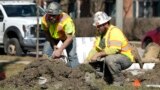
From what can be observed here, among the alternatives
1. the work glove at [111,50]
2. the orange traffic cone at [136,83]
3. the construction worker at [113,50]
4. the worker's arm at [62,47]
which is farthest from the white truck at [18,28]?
the work glove at [111,50]

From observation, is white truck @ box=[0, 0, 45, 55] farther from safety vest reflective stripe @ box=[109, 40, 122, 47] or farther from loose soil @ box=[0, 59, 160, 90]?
loose soil @ box=[0, 59, 160, 90]

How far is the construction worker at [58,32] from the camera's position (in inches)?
438

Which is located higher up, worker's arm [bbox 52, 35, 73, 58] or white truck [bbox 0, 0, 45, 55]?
worker's arm [bbox 52, 35, 73, 58]

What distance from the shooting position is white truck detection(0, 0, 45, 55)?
2130 cm

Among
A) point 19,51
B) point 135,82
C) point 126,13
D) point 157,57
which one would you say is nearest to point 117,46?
point 135,82

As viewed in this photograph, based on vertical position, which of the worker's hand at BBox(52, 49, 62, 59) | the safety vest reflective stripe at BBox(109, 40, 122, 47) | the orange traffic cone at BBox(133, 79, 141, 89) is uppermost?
the safety vest reflective stripe at BBox(109, 40, 122, 47)

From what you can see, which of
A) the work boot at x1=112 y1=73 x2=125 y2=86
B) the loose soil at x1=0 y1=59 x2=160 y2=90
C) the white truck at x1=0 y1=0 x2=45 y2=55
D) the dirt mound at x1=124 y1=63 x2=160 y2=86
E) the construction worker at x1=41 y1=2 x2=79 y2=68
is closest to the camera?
the loose soil at x1=0 y1=59 x2=160 y2=90

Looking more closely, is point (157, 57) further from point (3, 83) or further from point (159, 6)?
point (159, 6)

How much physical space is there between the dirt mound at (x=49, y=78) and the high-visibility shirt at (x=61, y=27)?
4.78ft

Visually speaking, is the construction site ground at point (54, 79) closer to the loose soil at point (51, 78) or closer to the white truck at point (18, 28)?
the loose soil at point (51, 78)

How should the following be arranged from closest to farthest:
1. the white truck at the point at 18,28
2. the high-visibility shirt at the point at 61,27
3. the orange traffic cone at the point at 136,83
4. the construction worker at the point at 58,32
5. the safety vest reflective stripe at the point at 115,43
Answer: the safety vest reflective stripe at the point at 115,43 → the orange traffic cone at the point at 136,83 → the construction worker at the point at 58,32 → the high-visibility shirt at the point at 61,27 → the white truck at the point at 18,28

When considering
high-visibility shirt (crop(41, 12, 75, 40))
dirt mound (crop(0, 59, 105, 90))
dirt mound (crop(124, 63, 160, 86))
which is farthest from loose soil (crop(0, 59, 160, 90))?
dirt mound (crop(124, 63, 160, 86))

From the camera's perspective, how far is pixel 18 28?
70.8ft

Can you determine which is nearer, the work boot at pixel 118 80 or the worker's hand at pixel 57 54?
the work boot at pixel 118 80
